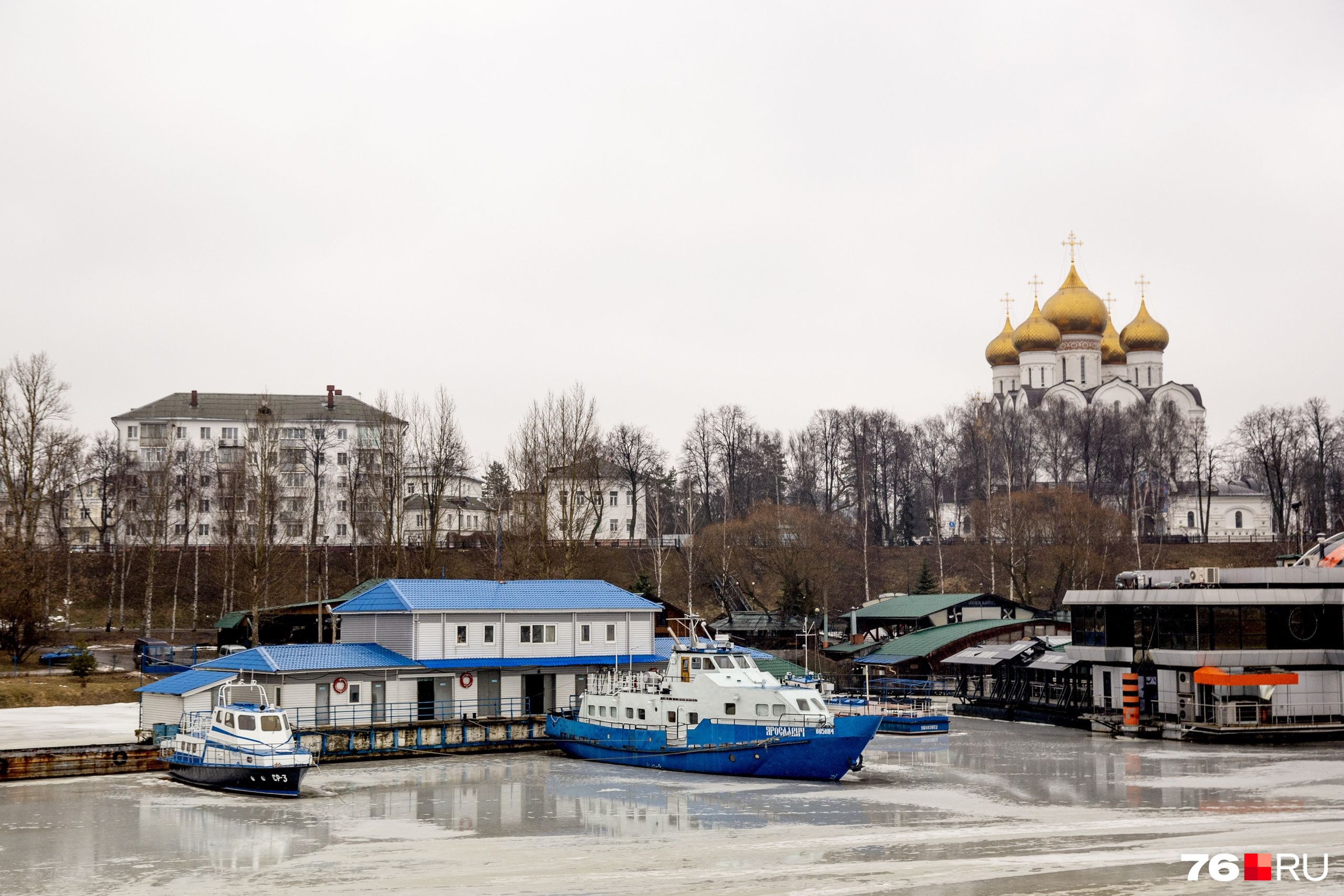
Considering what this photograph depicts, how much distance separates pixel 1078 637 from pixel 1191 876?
30.5m

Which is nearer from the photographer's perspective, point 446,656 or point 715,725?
point 715,725

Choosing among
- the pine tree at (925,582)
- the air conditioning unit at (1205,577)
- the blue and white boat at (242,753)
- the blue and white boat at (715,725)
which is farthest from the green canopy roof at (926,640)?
the blue and white boat at (242,753)

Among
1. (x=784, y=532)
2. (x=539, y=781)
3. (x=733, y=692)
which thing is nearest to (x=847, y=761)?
(x=733, y=692)

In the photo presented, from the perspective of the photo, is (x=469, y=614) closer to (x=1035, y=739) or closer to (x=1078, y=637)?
(x=1035, y=739)

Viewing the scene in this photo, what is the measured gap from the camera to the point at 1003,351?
139 metres

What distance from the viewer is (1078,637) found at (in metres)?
53.4

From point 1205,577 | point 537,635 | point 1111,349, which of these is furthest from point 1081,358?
point 537,635

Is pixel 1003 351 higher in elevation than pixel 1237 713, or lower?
higher

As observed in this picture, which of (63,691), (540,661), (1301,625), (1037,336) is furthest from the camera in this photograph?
(1037,336)

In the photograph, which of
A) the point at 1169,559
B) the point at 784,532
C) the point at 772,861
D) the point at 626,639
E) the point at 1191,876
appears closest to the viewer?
the point at 1191,876

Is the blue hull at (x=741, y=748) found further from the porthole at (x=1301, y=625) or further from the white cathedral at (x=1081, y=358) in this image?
the white cathedral at (x=1081, y=358)

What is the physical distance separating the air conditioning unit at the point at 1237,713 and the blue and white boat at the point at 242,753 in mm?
30884

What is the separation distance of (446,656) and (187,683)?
838 cm

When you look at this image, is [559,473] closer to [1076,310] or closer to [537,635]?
[537,635]
